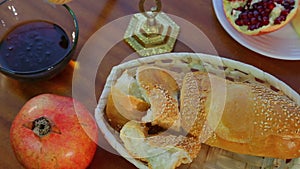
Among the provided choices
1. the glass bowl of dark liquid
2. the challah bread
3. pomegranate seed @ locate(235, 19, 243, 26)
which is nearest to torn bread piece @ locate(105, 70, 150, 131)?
the challah bread

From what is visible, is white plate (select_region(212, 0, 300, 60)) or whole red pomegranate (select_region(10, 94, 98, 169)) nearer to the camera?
whole red pomegranate (select_region(10, 94, 98, 169))

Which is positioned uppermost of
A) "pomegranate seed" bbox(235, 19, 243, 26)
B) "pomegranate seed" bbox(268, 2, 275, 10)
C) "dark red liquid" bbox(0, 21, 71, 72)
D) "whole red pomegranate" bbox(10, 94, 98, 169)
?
"pomegranate seed" bbox(268, 2, 275, 10)

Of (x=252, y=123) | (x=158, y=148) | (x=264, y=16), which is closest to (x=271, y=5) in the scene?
(x=264, y=16)

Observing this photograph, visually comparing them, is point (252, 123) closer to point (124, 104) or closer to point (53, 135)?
point (124, 104)

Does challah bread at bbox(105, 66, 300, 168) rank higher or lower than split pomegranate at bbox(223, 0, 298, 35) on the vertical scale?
lower

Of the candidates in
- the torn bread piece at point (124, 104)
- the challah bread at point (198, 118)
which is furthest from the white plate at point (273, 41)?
the torn bread piece at point (124, 104)

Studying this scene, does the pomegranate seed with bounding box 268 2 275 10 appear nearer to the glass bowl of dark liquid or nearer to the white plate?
the white plate

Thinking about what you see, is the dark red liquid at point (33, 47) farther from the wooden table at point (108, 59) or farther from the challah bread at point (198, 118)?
the challah bread at point (198, 118)
